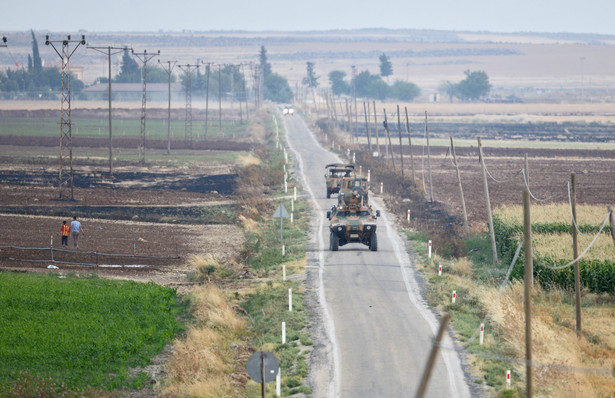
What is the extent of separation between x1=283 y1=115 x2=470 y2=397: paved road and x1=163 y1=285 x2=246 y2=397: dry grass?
7.49 ft

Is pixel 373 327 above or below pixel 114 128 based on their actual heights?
below

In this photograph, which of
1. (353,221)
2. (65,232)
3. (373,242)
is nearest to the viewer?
(353,221)

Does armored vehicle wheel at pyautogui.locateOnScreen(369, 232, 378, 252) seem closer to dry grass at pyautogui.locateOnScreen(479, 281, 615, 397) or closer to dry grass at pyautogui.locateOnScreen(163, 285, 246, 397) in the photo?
dry grass at pyautogui.locateOnScreen(479, 281, 615, 397)

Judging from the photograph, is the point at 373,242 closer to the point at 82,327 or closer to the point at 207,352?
the point at 82,327

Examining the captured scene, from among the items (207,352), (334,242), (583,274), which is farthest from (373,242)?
(207,352)

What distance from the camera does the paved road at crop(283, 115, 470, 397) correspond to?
70.0 ft

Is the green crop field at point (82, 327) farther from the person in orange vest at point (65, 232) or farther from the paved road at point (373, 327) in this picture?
the person in orange vest at point (65, 232)

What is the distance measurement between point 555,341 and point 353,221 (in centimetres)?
1492

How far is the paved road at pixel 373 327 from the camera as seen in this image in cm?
2134

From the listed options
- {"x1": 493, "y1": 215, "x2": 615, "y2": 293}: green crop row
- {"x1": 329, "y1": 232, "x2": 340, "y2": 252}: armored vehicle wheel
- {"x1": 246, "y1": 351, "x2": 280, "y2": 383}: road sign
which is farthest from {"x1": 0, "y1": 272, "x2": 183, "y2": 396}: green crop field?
{"x1": 493, "y1": 215, "x2": 615, "y2": 293}: green crop row

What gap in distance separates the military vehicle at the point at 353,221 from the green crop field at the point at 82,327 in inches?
Result: 380

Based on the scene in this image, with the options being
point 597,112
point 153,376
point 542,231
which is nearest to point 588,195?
point 542,231

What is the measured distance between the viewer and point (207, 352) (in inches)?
883

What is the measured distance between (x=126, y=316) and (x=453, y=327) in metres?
9.67
